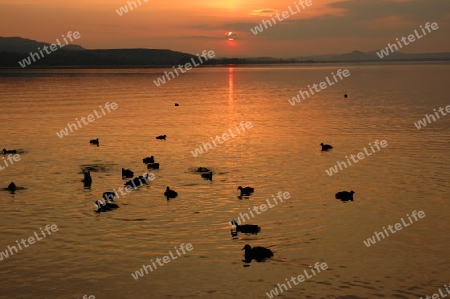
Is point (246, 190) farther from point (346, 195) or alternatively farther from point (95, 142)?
point (95, 142)

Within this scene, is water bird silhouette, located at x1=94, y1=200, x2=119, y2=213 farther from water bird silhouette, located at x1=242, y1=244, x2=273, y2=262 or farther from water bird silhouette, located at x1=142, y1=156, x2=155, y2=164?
water bird silhouette, located at x1=142, y1=156, x2=155, y2=164

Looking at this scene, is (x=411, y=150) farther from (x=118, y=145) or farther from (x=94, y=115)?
(x=94, y=115)

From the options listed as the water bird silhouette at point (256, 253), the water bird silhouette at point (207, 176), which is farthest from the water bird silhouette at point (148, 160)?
the water bird silhouette at point (256, 253)

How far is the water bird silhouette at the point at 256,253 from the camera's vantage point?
69.3ft

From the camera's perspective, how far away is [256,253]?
21094mm

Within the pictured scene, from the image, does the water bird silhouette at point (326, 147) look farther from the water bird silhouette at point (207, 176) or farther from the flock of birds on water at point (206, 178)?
the water bird silhouette at point (207, 176)

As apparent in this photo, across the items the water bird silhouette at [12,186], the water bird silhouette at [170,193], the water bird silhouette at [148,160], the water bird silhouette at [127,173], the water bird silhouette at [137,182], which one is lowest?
the water bird silhouette at [170,193]

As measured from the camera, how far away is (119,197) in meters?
30.6

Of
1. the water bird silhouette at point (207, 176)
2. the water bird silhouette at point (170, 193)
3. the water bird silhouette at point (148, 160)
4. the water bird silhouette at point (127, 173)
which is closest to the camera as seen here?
the water bird silhouette at point (170, 193)

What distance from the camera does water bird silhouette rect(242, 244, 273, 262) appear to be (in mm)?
21109

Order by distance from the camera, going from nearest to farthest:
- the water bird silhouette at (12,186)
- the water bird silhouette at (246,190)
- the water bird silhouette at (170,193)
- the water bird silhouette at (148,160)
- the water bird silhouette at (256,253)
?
1. the water bird silhouette at (256,253)
2. the water bird silhouette at (170,193)
3. the water bird silhouette at (246,190)
4. the water bird silhouette at (12,186)
5. the water bird silhouette at (148,160)

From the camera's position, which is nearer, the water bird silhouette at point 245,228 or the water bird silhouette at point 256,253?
the water bird silhouette at point 256,253

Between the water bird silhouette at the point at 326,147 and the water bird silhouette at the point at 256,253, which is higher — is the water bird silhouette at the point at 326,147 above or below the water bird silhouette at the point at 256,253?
above

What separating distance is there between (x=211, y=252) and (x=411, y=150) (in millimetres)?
26334
